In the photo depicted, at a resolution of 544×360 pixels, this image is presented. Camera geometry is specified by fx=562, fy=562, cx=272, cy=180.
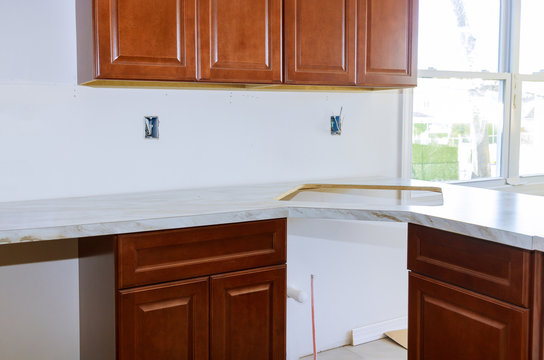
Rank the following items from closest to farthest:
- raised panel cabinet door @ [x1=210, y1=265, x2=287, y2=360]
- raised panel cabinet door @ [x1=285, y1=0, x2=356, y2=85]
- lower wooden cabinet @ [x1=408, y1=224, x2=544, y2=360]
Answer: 1. lower wooden cabinet @ [x1=408, y1=224, x2=544, y2=360]
2. raised panel cabinet door @ [x1=210, y1=265, x2=287, y2=360]
3. raised panel cabinet door @ [x1=285, y1=0, x2=356, y2=85]

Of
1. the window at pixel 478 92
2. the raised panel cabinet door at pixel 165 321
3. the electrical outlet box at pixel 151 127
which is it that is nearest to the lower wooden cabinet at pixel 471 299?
the raised panel cabinet door at pixel 165 321

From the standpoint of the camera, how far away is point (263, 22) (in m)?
2.25

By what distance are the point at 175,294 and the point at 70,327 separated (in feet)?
2.41

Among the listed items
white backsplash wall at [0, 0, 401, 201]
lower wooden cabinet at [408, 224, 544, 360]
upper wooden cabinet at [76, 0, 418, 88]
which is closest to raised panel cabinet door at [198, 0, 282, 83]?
upper wooden cabinet at [76, 0, 418, 88]

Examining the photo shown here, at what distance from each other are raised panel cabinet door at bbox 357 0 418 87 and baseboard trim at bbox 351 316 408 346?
132 cm

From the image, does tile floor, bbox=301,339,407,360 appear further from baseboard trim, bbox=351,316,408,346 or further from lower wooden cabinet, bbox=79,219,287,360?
lower wooden cabinet, bbox=79,219,287,360

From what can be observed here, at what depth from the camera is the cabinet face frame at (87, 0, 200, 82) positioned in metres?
1.96

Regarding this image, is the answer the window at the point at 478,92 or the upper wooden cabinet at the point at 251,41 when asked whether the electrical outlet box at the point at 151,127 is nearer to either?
the upper wooden cabinet at the point at 251,41

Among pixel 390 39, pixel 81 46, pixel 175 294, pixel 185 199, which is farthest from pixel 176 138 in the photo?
pixel 390 39

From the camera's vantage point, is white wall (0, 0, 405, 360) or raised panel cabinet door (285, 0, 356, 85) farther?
raised panel cabinet door (285, 0, 356, 85)

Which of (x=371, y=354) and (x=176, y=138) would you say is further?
(x=371, y=354)

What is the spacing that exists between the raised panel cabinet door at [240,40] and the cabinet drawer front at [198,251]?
2.05 feet

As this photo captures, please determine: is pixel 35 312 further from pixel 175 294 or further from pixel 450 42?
pixel 450 42

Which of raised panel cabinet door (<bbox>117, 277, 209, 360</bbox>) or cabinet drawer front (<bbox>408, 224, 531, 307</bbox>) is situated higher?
cabinet drawer front (<bbox>408, 224, 531, 307</bbox>)
